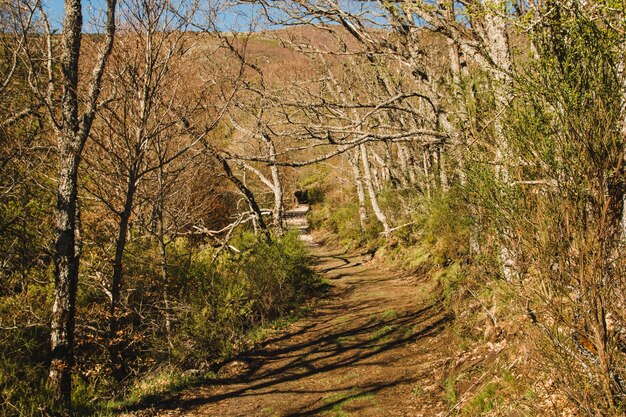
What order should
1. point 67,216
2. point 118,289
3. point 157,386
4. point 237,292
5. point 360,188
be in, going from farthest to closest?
point 360,188
point 237,292
point 118,289
point 157,386
point 67,216

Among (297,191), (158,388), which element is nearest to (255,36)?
(158,388)

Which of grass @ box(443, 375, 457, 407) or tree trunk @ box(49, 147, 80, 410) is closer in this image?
grass @ box(443, 375, 457, 407)

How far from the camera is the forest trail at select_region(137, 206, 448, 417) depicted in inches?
221

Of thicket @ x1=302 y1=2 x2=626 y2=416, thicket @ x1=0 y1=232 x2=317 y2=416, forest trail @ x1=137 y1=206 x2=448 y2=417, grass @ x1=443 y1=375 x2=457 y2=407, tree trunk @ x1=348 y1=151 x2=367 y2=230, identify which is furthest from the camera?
tree trunk @ x1=348 y1=151 x2=367 y2=230

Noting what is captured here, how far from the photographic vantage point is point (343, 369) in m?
6.88

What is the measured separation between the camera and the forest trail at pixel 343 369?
562 centimetres

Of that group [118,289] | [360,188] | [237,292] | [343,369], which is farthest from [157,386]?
[360,188]

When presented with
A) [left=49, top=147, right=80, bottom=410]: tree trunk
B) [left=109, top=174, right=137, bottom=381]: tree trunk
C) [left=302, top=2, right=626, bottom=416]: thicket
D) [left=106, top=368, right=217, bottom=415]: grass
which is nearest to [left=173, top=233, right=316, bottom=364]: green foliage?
A: [left=106, top=368, right=217, bottom=415]: grass

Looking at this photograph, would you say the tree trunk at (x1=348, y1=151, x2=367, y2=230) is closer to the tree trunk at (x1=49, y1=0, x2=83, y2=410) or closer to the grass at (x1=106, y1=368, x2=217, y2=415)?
the grass at (x1=106, y1=368, x2=217, y2=415)

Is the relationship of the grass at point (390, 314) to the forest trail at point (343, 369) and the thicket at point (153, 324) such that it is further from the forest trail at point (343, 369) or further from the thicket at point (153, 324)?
the thicket at point (153, 324)

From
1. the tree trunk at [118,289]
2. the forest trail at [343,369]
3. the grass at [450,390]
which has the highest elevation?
the tree trunk at [118,289]

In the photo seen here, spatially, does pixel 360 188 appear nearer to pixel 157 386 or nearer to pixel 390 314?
pixel 390 314

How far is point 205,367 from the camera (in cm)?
750

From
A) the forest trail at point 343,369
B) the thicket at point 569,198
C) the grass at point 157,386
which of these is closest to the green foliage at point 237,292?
the grass at point 157,386
